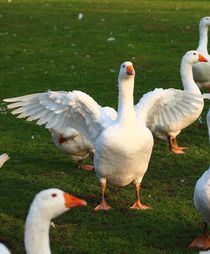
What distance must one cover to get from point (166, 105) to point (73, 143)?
48.8 inches

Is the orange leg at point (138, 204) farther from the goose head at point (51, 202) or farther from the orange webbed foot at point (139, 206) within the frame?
the goose head at point (51, 202)

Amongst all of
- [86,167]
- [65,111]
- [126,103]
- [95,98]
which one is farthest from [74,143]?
[95,98]

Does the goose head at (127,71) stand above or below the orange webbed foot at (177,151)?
above

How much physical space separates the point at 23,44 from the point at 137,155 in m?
11.1

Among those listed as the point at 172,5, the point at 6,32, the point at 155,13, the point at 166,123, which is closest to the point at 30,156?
the point at 166,123

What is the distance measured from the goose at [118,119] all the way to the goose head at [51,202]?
242 centimetres

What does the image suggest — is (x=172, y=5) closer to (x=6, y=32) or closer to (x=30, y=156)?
(x=6, y=32)

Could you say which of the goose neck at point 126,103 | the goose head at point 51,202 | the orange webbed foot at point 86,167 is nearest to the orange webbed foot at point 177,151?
the orange webbed foot at point 86,167

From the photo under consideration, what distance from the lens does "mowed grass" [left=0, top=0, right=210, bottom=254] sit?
21.9ft

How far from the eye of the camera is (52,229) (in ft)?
22.0

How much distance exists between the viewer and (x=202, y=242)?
626cm

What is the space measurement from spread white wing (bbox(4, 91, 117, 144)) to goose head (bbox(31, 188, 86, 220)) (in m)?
2.87

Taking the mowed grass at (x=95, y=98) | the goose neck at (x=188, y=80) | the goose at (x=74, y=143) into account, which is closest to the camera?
the mowed grass at (x=95, y=98)

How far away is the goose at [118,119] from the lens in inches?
278
